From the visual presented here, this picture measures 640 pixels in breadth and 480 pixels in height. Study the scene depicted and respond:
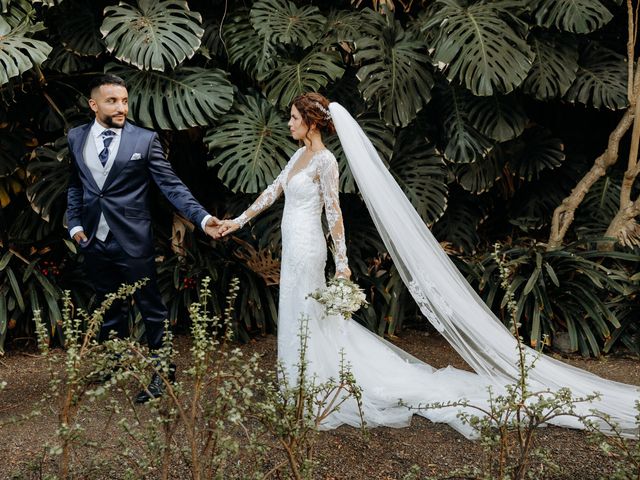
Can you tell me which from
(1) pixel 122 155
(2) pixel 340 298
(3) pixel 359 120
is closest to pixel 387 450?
(2) pixel 340 298

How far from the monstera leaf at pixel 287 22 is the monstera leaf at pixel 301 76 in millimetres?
128

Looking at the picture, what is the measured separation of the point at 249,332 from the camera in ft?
17.1

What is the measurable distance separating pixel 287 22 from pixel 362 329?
7.34 ft

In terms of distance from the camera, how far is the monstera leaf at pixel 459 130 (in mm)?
4949

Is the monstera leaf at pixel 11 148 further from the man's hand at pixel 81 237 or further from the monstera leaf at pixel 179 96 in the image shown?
the man's hand at pixel 81 237

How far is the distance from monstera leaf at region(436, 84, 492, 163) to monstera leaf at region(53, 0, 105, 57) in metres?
2.39

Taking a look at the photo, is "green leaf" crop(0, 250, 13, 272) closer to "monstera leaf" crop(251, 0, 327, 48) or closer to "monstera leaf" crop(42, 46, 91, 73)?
"monstera leaf" crop(42, 46, 91, 73)

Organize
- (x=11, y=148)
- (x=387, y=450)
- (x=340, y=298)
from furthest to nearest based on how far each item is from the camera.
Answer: (x=11, y=148), (x=340, y=298), (x=387, y=450)

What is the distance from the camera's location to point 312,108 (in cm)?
361

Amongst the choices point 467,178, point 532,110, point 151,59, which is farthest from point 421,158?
point 151,59

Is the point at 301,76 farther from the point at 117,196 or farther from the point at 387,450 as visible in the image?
the point at 387,450

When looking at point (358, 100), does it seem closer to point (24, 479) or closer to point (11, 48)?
point (11, 48)

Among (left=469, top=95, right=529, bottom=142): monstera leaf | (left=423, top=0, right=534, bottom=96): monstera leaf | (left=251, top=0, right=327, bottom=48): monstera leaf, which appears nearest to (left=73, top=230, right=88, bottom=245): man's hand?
(left=251, top=0, right=327, bottom=48): monstera leaf

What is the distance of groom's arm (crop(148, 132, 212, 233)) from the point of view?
380cm
